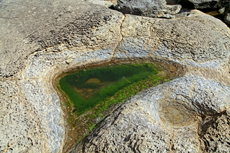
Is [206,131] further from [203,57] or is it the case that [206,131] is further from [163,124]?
[203,57]

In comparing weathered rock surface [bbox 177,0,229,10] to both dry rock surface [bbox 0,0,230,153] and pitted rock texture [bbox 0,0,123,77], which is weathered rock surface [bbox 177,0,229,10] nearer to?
dry rock surface [bbox 0,0,230,153]

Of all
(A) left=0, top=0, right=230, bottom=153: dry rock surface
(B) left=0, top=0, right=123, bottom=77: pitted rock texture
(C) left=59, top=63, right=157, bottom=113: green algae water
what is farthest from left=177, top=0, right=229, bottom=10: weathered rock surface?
(C) left=59, top=63, right=157, bottom=113: green algae water

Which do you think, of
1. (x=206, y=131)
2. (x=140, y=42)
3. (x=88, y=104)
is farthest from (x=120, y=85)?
(x=206, y=131)

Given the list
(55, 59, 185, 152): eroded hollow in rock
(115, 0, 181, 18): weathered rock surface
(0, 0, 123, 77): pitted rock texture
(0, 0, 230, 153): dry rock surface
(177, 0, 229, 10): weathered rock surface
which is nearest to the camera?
(0, 0, 230, 153): dry rock surface

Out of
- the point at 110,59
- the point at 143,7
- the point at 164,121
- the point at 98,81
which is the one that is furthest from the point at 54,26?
the point at 164,121

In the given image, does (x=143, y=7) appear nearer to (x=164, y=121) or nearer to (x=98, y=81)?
(x=98, y=81)
